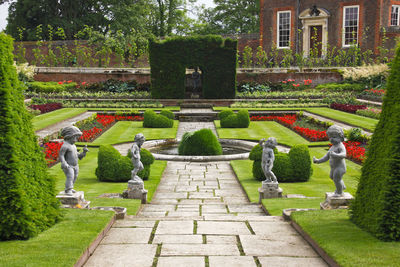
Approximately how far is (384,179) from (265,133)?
13.1 meters

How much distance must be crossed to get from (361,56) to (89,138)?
953 inches

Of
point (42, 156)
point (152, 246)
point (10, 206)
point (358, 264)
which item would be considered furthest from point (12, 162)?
point (358, 264)

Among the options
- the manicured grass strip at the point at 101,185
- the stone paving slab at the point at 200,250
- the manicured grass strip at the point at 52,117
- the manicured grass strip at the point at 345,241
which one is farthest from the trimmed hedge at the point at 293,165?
the manicured grass strip at the point at 52,117

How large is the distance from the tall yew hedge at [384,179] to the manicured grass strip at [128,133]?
35.9 ft

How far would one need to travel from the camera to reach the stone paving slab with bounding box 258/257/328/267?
13.8ft

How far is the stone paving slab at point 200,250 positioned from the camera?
4424 mm

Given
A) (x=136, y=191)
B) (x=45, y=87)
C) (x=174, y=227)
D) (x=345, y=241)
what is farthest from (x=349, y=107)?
(x=345, y=241)

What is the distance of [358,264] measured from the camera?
3.90 meters

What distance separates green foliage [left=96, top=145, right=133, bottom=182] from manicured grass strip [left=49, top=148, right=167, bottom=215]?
0.18 metres

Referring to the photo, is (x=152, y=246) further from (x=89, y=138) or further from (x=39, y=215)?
(x=89, y=138)

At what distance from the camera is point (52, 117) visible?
20047mm

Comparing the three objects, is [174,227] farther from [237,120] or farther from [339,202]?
[237,120]

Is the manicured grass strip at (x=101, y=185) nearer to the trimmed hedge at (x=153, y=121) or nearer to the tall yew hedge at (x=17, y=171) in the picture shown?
the tall yew hedge at (x=17, y=171)

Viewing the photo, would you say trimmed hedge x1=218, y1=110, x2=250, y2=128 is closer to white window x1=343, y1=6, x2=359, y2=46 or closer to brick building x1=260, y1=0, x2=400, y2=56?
brick building x1=260, y1=0, x2=400, y2=56
